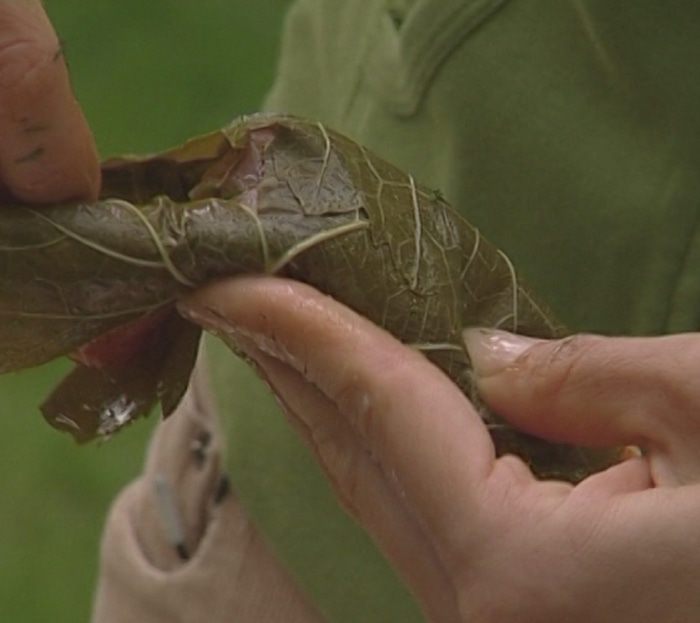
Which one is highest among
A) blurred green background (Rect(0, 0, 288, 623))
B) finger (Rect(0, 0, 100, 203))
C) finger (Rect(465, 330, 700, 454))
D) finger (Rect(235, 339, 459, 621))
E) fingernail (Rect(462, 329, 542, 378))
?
finger (Rect(0, 0, 100, 203))

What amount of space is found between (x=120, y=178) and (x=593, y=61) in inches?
10.8

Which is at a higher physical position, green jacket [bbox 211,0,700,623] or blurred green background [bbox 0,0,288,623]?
green jacket [bbox 211,0,700,623]

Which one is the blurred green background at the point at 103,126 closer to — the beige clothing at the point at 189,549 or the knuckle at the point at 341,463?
the beige clothing at the point at 189,549

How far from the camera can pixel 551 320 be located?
88cm

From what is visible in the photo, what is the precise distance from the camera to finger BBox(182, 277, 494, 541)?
2.34 feet

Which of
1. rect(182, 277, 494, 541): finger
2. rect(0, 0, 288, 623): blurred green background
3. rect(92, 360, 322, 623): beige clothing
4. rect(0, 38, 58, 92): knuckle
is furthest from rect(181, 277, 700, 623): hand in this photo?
rect(0, 0, 288, 623): blurred green background

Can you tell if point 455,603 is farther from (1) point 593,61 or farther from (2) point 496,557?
(1) point 593,61

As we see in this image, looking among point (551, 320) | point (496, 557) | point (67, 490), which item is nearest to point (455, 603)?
point (496, 557)

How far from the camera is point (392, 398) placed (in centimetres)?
72

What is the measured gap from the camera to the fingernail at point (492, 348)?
80cm

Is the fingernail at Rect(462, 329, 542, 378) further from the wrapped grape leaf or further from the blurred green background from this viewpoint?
the blurred green background

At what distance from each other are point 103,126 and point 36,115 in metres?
2.19

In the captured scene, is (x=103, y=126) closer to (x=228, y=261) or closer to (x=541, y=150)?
(x=541, y=150)

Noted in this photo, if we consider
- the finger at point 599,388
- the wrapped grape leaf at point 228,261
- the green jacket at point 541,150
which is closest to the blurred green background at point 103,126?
the green jacket at point 541,150
